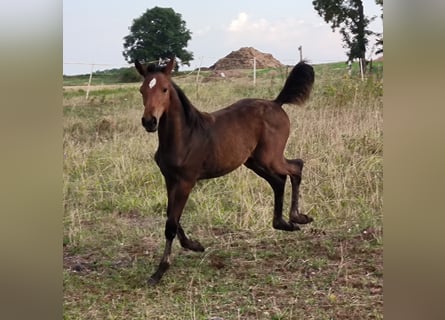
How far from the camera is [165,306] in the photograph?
164 cm

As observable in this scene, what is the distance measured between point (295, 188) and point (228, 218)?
0.96 feet

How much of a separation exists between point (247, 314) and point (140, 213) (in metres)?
0.57

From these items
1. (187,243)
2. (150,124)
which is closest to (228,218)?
(187,243)

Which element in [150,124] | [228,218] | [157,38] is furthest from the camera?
[228,218]

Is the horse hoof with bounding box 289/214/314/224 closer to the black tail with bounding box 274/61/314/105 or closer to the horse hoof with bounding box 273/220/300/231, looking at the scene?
the horse hoof with bounding box 273/220/300/231

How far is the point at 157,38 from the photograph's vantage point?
65.0 inches

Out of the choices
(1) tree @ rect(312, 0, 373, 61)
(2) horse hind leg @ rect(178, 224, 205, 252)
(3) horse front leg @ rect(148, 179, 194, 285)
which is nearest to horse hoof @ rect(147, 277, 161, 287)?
(3) horse front leg @ rect(148, 179, 194, 285)

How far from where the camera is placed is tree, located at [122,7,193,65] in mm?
1625

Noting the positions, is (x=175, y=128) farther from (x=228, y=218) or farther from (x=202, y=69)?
(x=228, y=218)

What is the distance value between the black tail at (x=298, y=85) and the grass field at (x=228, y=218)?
0.03m
